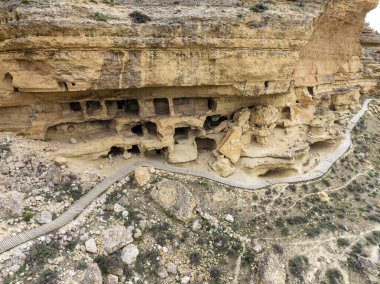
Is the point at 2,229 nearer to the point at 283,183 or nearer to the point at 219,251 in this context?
the point at 219,251

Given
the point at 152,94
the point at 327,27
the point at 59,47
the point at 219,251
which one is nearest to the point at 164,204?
the point at 219,251

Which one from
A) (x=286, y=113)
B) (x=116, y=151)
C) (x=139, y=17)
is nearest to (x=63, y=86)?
(x=139, y=17)

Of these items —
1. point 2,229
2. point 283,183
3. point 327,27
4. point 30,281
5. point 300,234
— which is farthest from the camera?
point 327,27

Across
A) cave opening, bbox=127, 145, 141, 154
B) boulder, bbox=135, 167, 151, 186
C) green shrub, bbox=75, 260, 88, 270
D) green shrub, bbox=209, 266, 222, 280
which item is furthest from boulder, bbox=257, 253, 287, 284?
cave opening, bbox=127, 145, 141, 154

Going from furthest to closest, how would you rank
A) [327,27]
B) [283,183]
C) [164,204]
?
[327,27], [283,183], [164,204]

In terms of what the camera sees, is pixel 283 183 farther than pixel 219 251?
Yes

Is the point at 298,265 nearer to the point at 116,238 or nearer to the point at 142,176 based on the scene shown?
the point at 116,238

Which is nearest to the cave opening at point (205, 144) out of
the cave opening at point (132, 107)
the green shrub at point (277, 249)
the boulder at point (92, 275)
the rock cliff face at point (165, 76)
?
the rock cliff face at point (165, 76)

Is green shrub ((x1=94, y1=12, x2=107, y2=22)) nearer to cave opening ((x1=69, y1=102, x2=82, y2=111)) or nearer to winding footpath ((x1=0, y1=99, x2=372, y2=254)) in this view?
cave opening ((x1=69, y1=102, x2=82, y2=111))
